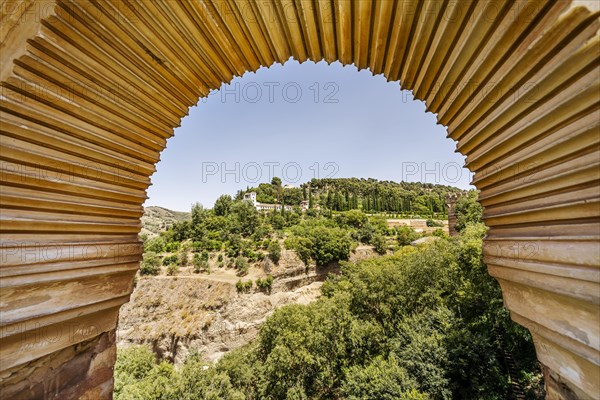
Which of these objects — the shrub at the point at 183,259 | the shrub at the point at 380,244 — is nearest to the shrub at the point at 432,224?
the shrub at the point at 380,244

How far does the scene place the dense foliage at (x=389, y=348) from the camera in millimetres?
11766

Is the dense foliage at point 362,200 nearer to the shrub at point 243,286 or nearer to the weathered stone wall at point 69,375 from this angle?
the shrub at point 243,286

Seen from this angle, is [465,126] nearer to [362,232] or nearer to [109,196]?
[109,196]

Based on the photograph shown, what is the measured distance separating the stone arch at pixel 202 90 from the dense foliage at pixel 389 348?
11.3 m

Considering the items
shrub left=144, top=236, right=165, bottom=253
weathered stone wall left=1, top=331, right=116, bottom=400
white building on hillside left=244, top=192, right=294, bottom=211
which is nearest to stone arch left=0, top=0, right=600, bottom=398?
weathered stone wall left=1, top=331, right=116, bottom=400

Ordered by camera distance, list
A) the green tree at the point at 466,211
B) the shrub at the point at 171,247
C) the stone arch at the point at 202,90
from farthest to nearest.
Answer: the shrub at the point at 171,247 → the green tree at the point at 466,211 → the stone arch at the point at 202,90

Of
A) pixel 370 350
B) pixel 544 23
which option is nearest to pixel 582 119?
pixel 544 23

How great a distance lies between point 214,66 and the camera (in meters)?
2.10

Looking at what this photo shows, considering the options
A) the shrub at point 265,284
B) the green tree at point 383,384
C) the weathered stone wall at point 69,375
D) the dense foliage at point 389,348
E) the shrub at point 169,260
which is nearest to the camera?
the weathered stone wall at point 69,375

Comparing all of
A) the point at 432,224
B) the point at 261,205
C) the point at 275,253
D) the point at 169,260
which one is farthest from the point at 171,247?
the point at 432,224

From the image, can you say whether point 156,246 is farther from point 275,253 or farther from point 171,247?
point 275,253

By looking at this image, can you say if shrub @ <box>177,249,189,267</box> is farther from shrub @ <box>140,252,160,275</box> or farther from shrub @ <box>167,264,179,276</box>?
shrub @ <box>140,252,160,275</box>

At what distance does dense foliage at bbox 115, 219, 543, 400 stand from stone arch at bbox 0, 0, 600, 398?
11.3 meters

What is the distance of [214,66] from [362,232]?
166ft
